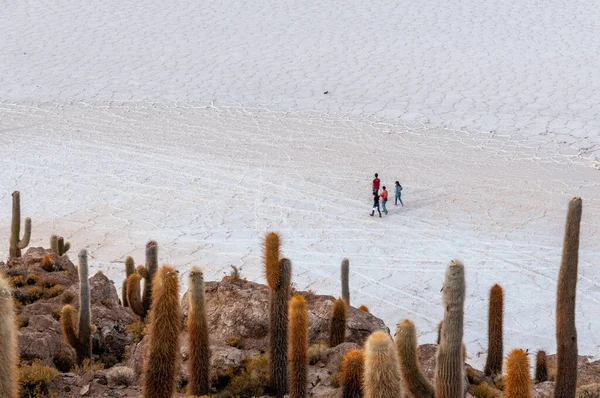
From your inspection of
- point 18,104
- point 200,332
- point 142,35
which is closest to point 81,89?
point 18,104

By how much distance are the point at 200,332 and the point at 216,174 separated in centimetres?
1587

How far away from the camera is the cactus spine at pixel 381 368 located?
19.8 ft

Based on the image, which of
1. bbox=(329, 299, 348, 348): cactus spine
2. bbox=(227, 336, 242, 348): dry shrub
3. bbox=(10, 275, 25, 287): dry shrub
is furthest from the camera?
bbox=(10, 275, 25, 287): dry shrub

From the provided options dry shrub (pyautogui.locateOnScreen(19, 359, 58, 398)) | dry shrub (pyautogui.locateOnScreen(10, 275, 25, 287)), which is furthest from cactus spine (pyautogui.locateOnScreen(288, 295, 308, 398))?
dry shrub (pyautogui.locateOnScreen(10, 275, 25, 287))

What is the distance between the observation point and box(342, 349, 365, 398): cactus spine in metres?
7.74

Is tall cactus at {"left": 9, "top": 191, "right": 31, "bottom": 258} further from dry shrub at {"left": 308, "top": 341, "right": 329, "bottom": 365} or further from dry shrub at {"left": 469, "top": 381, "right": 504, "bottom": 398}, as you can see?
dry shrub at {"left": 469, "top": 381, "right": 504, "bottom": 398}

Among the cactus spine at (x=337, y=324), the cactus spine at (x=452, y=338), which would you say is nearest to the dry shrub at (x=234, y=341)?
the cactus spine at (x=337, y=324)

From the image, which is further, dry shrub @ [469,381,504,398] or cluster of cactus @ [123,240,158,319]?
cluster of cactus @ [123,240,158,319]

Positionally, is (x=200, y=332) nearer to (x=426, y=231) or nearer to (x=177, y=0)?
(x=426, y=231)

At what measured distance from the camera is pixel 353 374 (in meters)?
7.76

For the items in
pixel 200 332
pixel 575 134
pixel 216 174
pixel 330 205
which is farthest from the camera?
pixel 575 134

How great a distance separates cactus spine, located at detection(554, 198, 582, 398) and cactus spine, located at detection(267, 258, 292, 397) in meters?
2.64

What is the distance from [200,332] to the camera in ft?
26.9

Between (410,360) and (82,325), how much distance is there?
15.7ft
